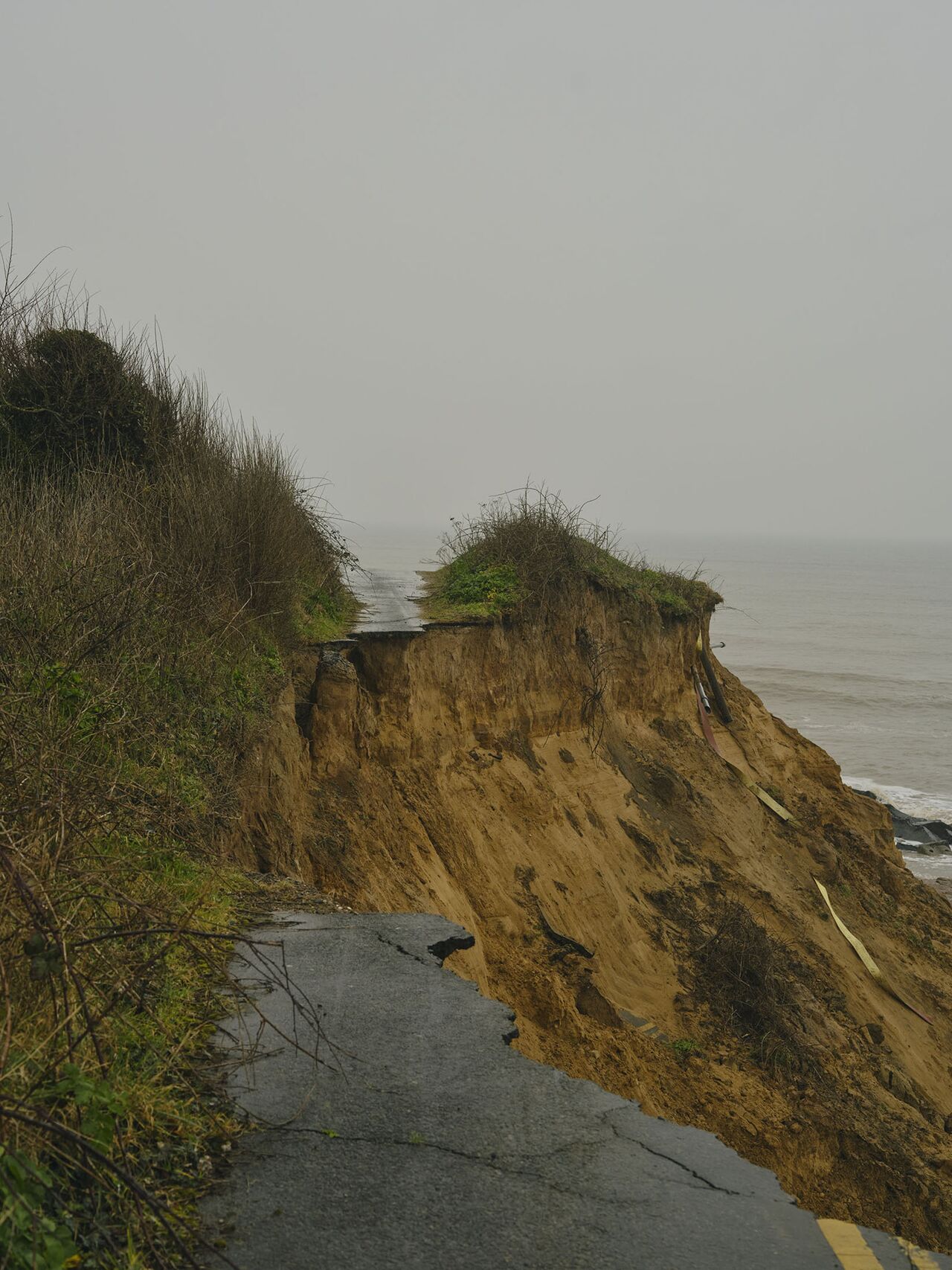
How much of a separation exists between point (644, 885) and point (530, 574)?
441 cm

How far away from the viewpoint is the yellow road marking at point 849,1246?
2.90m

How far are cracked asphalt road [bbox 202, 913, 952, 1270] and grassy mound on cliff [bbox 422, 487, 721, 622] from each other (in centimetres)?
Result: 811

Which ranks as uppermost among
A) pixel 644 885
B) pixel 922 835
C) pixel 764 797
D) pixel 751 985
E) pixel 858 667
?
pixel 858 667

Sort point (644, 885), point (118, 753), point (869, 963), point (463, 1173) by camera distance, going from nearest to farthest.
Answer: point (463, 1173) → point (118, 753) → point (644, 885) → point (869, 963)

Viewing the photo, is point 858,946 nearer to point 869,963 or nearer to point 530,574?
point 869,963

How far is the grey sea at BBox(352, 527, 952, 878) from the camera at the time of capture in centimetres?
2964

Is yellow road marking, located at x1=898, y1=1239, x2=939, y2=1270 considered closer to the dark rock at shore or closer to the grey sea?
the grey sea

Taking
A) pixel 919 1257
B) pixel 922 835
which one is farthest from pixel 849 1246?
pixel 922 835

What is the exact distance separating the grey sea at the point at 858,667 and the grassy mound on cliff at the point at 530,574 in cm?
121

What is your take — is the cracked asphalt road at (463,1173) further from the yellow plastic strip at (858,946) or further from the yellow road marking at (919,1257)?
the yellow plastic strip at (858,946)

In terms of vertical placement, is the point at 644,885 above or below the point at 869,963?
above

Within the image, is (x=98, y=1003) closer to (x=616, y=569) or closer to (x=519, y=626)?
(x=519, y=626)

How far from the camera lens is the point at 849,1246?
3010 mm

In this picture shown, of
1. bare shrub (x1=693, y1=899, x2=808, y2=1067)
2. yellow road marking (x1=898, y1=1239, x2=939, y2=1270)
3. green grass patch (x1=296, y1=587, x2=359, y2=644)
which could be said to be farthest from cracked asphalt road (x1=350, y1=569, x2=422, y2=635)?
yellow road marking (x1=898, y1=1239, x2=939, y2=1270)
